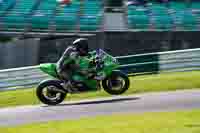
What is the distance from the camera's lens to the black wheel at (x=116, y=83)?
13375mm

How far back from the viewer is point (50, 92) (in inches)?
526

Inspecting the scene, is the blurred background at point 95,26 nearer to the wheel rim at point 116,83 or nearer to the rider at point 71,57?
the rider at point 71,57

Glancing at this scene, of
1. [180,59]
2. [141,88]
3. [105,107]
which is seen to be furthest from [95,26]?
[105,107]

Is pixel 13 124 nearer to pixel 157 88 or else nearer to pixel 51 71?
pixel 51 71

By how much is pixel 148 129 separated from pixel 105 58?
5.28 meters

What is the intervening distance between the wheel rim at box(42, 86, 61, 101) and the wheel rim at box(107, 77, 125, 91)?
1284 mm

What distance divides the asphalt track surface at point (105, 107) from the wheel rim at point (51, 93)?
0.89ft

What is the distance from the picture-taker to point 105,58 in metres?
13.4

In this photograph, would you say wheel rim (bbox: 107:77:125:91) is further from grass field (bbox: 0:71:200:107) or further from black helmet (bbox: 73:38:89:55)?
black helmet (bbox: 73:38:89:55)

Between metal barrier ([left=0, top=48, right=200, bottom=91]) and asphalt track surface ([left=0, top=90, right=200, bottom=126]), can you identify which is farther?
metal barrier ([left=0, top=48, right=200, bottom=91])

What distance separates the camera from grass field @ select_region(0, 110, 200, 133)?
27.4ft

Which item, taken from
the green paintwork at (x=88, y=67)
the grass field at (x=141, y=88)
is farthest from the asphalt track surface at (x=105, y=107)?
the grass field at (x=141, y=88)

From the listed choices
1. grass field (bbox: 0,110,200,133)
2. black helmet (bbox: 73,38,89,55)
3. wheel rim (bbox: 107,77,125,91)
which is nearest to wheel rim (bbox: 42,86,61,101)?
black helmet (bbox: 73,38,89,55)

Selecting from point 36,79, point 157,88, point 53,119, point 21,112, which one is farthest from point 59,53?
point 53,119
